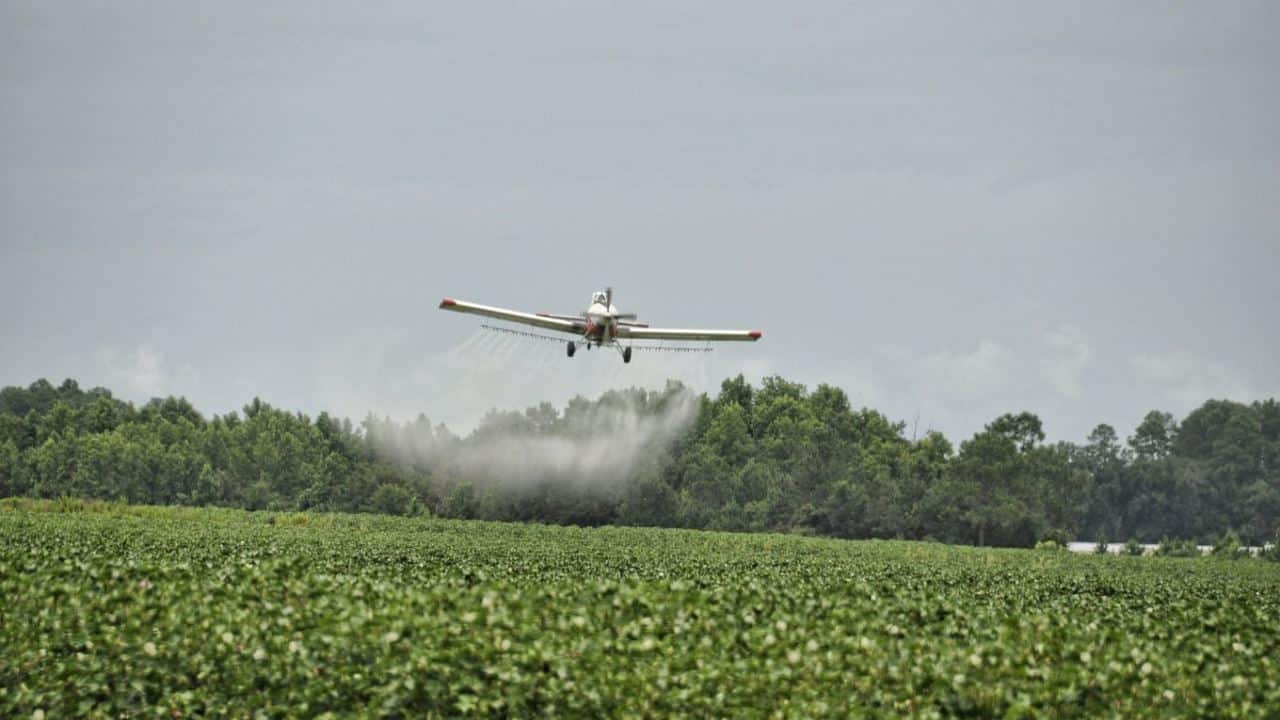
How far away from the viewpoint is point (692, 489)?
367 ft

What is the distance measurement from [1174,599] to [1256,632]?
11.8 meters

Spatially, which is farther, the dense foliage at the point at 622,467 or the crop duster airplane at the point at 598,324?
the dense foliage at the point at 622,467

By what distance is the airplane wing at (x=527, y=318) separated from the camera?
2063 inches

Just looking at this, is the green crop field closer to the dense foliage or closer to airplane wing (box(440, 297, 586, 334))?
airplane wing (box(440, 297, 586, 334))

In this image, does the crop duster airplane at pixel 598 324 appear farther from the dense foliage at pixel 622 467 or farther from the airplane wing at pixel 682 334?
the dense foliage at pixel 622 467

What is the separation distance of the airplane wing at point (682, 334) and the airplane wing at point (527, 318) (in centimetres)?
183

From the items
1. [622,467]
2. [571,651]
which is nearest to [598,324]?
[571,651]

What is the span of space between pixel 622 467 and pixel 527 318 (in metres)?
57.6

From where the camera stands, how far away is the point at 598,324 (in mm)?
51938

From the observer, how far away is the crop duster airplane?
51744 mm

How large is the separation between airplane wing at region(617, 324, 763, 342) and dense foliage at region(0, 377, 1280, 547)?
5109 cm

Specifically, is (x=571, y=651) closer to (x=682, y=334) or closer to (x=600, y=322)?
(x=600, y=322)

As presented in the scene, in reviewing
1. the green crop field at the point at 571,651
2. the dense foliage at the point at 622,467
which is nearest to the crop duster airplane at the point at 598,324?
the green crop field at the point at 571,651

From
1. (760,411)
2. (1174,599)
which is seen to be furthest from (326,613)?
(760,411)
